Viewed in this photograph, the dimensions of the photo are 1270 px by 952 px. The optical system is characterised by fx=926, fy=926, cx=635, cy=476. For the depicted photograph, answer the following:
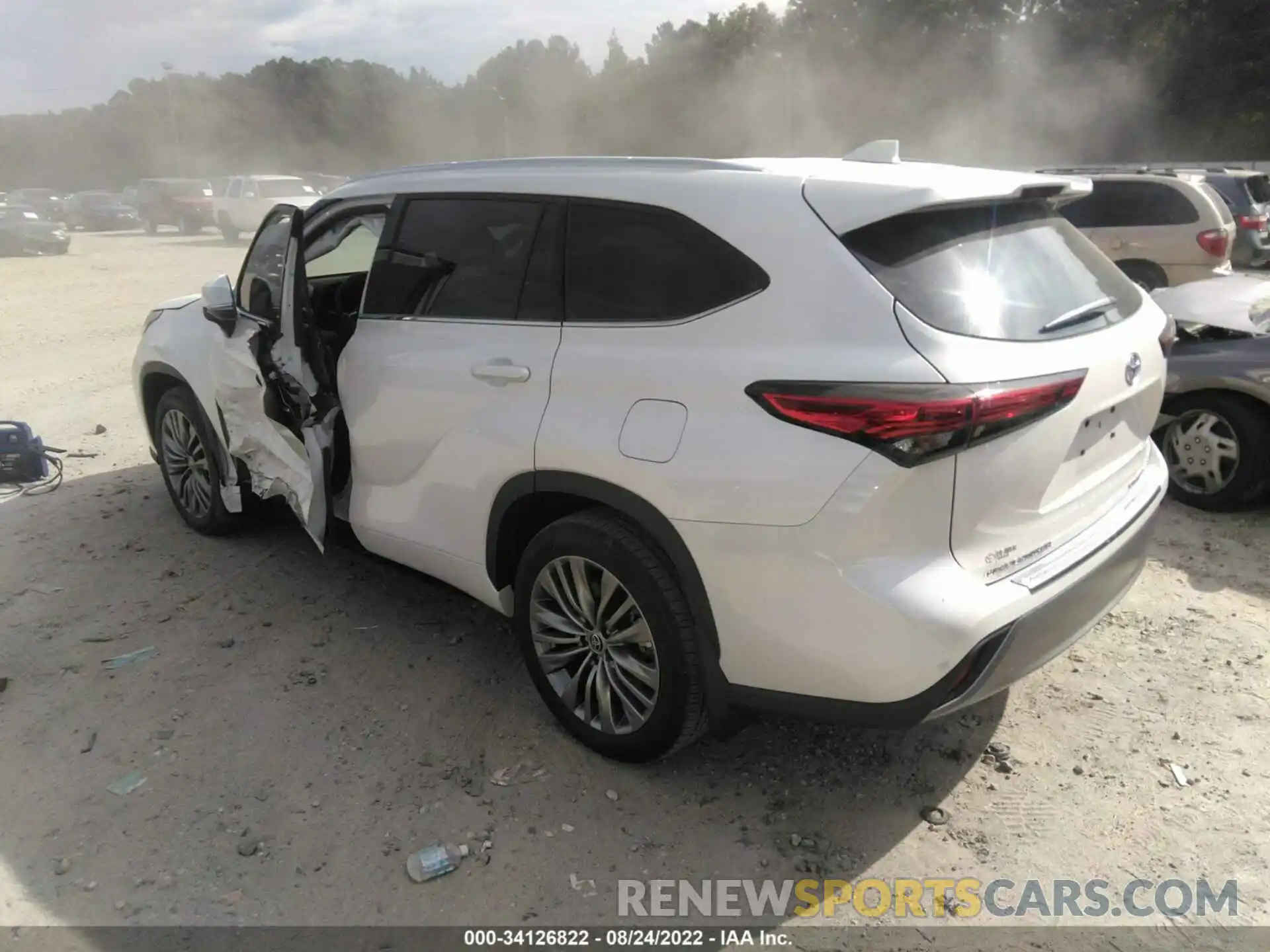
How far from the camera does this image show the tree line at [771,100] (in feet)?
106

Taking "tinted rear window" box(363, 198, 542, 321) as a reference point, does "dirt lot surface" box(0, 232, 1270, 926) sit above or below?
below

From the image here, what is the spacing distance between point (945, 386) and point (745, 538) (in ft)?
2.07

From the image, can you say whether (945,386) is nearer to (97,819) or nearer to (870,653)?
(870,653)

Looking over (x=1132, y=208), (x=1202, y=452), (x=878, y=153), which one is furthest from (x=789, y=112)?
(x=878, y=153)

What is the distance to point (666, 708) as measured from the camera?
9.08 feet

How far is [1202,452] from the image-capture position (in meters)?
4.98

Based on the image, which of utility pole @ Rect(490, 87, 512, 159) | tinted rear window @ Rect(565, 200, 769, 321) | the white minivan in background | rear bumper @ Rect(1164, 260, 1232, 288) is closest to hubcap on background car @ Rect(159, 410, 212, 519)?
tinted rear window @ Rect(565, 200, 769, 321)

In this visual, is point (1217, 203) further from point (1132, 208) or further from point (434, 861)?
point (434, 861)

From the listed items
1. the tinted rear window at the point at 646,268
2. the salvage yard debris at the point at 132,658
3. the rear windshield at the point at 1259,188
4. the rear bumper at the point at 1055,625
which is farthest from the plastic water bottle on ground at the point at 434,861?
the rear windshield at the point at 1259,188

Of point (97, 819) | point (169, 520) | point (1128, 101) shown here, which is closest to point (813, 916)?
point (97, 819)

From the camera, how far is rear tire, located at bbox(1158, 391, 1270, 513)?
479cm

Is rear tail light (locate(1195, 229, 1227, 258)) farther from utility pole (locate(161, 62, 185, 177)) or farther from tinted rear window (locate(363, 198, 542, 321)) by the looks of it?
utility pole (locate(161, 62, 185, 177))

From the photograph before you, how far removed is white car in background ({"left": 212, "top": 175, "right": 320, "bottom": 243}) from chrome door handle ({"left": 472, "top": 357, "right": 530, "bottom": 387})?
24.8m

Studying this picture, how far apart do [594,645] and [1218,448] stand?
383 cm
